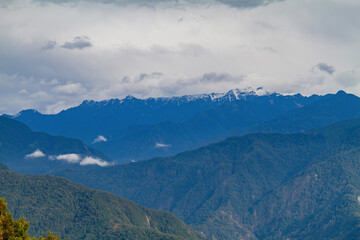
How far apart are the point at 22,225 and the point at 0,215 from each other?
11.5 feet

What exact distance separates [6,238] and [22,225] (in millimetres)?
3295

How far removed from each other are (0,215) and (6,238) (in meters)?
3.93

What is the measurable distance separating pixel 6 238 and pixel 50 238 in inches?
256

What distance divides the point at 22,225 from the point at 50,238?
4.54 meters

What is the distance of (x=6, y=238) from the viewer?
3108 inches

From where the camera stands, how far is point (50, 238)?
82375 millimetres

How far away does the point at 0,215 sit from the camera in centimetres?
8106

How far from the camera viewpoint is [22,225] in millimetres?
81500
